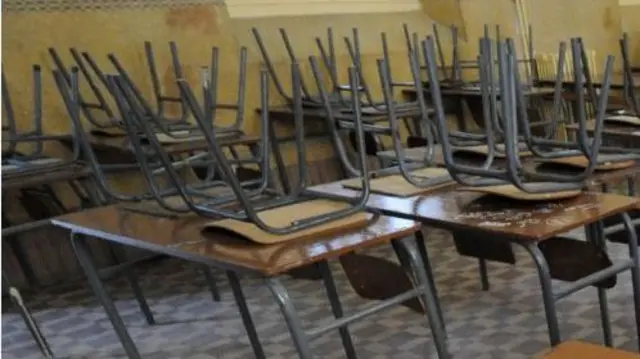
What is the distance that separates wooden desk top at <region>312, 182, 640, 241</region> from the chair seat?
28 centimetres

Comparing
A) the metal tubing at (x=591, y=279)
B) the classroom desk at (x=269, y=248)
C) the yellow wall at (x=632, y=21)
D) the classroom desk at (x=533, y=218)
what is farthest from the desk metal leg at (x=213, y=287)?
the yellow wall at (x=632, y=21)

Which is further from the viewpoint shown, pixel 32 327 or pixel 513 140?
pixel 32 327

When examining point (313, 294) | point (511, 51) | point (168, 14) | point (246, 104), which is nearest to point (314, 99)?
point (246, 104)

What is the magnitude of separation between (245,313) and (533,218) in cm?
98

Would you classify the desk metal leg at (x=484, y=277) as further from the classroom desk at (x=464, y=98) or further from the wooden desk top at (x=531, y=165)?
the classroom desk at (x=464, y=98)

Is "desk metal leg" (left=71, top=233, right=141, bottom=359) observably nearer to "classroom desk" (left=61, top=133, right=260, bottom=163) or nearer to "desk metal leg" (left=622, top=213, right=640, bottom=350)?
"classroom desk" (left=61, top=133, right=260, bottom=163)

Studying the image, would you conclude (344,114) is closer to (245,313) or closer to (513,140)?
(245,313)

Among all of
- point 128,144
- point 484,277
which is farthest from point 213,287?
point 484,277

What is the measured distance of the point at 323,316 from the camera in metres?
2.99

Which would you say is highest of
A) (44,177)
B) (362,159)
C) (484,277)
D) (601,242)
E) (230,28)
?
(230,28)

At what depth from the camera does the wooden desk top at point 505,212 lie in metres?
1.66

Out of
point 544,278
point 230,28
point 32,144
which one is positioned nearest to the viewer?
point 544,278

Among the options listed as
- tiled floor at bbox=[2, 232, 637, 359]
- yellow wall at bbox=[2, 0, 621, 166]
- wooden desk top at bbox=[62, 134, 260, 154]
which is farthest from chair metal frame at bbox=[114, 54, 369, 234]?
yellow wall at bbox=[2, 0, 621, 166]

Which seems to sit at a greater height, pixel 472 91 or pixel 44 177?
pixel 44 177
